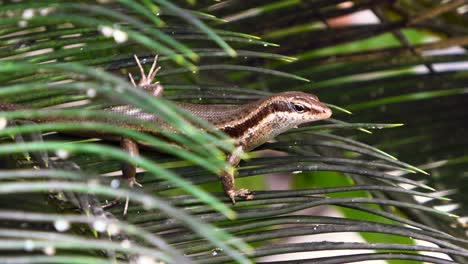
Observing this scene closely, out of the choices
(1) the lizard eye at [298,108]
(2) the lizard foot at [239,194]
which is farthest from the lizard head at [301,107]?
(2) the lizard foot at [239,194]

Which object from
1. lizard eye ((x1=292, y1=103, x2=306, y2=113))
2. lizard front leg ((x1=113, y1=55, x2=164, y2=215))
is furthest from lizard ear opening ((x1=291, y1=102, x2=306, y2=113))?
lizard front leg ((x1=113, y1=55, x2=164, y2=215))

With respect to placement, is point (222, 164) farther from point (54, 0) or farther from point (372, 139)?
point (372, 139)

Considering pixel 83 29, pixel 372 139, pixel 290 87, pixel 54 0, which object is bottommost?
pixel 54 0

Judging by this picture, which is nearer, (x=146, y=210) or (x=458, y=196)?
(x=146, y=210)

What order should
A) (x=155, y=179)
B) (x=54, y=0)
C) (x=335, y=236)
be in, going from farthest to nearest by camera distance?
(x=335, y=236) < (x=155, y=179) < (x=54, y=0)

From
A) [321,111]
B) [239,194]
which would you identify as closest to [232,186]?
[239,194]

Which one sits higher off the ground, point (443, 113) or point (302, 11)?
point (302, 11)

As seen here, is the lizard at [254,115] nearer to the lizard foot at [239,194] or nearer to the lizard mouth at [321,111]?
the lizard mouth at [321,111]

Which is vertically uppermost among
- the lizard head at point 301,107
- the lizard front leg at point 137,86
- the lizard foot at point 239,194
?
the lizard head at point 301,107

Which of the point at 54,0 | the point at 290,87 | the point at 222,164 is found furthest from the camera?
the point at 290,87

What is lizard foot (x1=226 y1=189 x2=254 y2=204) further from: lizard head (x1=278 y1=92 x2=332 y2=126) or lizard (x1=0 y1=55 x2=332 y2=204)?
lizard head (x1=278 y1=92 x2=332 y2=126)

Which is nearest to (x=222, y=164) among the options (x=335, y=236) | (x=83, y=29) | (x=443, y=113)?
(x=83, y=29)
